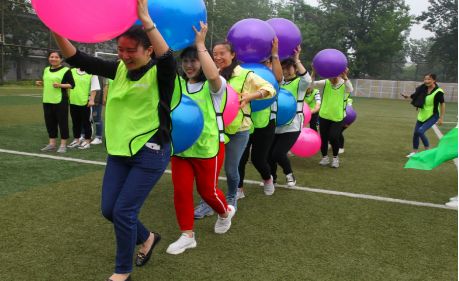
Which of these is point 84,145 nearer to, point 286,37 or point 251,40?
point 286,37

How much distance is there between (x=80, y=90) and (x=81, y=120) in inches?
26.6

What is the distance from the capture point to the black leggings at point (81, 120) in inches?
320

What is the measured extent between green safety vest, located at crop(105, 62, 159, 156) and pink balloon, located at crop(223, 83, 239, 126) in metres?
1.12

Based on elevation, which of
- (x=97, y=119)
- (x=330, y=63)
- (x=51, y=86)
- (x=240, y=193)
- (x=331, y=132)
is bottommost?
(x=240, y=193)

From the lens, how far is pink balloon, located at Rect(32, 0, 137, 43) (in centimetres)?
231

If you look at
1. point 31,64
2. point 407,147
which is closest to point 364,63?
point 31,64

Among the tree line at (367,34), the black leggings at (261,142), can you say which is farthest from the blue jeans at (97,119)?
the tree line at (367,34)

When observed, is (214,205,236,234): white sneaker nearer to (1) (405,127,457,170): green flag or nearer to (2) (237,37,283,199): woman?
(2) (237,37,283,199): woman

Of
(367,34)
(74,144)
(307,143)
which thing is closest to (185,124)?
(307,143)

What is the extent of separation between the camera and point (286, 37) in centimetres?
505

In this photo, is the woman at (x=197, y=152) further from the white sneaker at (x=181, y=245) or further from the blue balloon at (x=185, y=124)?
the blue balloon at (x=185, y=124)

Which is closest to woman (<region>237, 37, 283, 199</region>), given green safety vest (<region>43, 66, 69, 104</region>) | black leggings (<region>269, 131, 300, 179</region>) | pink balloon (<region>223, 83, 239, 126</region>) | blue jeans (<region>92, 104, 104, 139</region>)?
black leggings (<region>269, 131, 300, 179</region>)

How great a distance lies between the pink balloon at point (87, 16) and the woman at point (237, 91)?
5.68 ft

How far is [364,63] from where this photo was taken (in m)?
48.3
